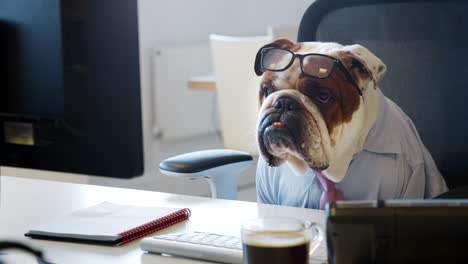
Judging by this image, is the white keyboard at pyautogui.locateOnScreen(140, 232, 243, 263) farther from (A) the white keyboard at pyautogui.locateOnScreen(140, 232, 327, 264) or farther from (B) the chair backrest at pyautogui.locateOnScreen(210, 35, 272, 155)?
(B) the chair backrest at pyautogui.locateOnScreen(210, 35, 272, 155)

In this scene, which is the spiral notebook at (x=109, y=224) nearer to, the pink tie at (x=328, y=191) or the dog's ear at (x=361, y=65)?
the pink tie at (x=328, y=191)

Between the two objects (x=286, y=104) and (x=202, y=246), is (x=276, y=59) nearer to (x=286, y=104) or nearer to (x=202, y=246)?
(x=286, y=104)

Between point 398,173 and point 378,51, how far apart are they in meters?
0.29

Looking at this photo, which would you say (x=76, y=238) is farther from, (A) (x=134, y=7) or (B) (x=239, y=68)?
(B) (x=239, y=68)

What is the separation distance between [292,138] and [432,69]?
35 cm

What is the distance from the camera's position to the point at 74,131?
0.95m

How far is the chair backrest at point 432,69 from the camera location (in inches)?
58.7

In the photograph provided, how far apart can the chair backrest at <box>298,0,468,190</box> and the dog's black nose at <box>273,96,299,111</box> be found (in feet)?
0.76

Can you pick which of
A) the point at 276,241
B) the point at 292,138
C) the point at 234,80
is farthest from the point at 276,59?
the point at 234,80

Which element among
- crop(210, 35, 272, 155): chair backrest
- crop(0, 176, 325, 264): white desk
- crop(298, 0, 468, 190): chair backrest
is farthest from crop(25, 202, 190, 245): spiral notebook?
crop(210, 35, 272, 155): chair backrest

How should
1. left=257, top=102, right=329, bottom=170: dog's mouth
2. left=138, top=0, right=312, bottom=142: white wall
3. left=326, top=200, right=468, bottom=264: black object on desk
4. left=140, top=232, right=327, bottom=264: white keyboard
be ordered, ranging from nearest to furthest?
left=326, top=200, right=468, bottom=264: black object on desk
left=140, top=232, right=327, bottom=264: white keyboard
left=257, top=102, right=329, bottom=170: dog's mouth
left=138, top=0, right=312, bottom=142: white wall

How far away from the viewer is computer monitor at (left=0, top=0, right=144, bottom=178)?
0.89m

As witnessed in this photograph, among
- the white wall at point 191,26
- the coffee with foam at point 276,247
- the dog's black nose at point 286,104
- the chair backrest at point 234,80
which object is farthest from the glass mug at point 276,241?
the white wall at point 191,26

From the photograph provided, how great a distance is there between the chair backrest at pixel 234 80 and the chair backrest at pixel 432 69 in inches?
53.8
